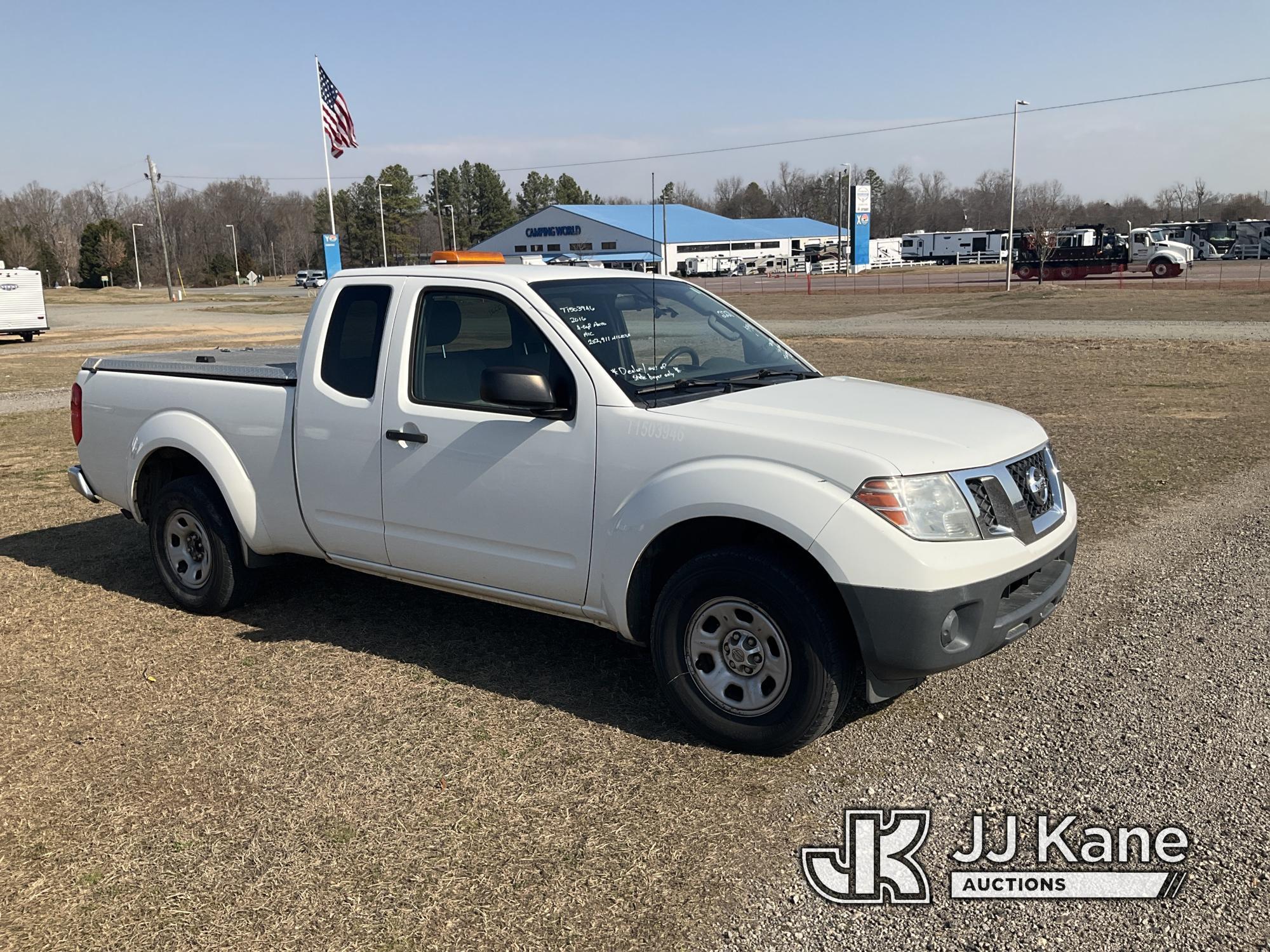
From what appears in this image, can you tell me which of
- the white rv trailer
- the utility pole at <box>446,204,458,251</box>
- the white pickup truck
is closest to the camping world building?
the utility pole at <box>446,204,458,251</box>

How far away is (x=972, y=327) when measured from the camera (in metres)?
27.5

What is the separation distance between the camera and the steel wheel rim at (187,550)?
19.6ft

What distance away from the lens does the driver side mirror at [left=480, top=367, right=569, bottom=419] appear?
14.2ft

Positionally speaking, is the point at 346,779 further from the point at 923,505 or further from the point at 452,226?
the point at 452,226

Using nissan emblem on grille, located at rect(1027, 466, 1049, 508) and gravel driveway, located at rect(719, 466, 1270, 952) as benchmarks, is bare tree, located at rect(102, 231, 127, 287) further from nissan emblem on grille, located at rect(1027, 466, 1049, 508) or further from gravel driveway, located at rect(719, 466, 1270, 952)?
nissan emblem on grille, located at rect(1027, 466, 1049, 508)

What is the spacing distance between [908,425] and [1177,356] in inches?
671

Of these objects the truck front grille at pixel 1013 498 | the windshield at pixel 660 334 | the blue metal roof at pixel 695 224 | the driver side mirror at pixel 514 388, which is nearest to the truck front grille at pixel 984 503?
the truck front grille at pixel 1013 498

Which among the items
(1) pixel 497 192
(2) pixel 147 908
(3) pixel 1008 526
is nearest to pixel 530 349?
(3) pixel 1008 526

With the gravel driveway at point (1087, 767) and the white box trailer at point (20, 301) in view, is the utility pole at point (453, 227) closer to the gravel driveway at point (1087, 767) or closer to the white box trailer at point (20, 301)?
the white box trailer at point (20, 301)

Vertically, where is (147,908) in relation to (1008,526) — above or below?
below

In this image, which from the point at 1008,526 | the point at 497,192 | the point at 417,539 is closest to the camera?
the point at 1008,526

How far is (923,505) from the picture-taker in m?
3.84

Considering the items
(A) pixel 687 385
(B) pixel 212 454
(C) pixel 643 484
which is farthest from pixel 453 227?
(C) pixel 643 484

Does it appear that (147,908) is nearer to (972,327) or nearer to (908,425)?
(908,425)
